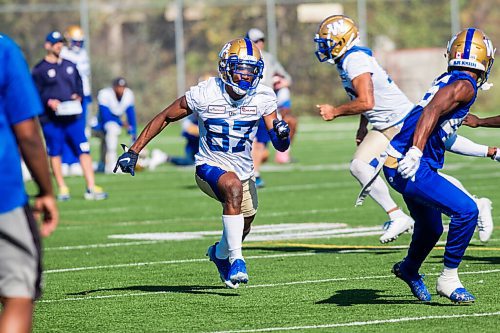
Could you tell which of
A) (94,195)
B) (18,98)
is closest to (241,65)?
(18,98)

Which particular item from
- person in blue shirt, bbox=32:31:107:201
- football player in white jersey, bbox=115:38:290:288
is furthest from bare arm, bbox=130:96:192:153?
person in blue shirt, bbox=32:31:107:201

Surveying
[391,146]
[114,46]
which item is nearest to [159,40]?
[114,46]

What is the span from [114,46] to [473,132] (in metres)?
18.3

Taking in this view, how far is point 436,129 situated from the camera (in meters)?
7.50

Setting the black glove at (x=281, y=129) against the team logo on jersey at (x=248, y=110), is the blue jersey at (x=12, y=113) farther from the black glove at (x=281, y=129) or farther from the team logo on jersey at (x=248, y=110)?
the team logo on jersey at (x=248, y=110)

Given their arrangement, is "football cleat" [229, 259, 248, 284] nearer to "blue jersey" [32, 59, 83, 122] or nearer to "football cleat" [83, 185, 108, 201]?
"football cleat" [83, 185, 108, 201]

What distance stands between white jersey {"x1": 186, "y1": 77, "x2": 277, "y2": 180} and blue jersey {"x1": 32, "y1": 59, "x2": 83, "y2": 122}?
8.43 meters

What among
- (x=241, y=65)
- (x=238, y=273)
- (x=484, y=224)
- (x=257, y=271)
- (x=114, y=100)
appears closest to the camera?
(x=238, y=273)

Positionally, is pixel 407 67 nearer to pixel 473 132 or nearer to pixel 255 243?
pixel 473 132

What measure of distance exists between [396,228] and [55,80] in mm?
8103

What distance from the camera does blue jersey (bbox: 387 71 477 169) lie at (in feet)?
24.5

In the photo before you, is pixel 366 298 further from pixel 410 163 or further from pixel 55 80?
pixel 55 80

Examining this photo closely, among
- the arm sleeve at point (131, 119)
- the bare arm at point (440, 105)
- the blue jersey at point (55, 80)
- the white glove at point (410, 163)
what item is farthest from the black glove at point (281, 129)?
the arm sleeve at point (131, 119)

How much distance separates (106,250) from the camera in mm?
11336
